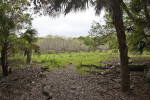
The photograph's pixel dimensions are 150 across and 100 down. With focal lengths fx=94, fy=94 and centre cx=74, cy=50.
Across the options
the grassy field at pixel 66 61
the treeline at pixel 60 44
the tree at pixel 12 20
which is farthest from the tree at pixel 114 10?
the treeline at pixel 60 44

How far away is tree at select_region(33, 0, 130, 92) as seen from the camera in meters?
3.38

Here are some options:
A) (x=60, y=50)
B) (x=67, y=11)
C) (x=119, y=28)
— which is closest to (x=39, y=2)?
(x=67, y=11)

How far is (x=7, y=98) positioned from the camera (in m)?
3.64

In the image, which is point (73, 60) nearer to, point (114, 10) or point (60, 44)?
point (114, 10)

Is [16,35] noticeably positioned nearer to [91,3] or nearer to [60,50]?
[91,3]

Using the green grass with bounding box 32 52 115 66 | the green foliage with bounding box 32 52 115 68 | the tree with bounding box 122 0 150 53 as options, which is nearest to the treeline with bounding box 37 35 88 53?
the green grass with bounding box 32 52 115 66

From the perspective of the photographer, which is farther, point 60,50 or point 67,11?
point 60,50

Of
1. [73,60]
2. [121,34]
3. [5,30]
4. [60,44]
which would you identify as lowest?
[73,60]

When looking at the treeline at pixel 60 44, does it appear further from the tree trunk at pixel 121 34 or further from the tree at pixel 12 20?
the tree trunk at pixel 121 34

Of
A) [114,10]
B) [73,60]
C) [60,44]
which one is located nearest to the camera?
[114,10]

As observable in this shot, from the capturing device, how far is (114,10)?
3.37 metres

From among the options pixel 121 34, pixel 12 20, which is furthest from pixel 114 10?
pixel 12 20

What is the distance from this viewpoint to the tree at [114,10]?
338 cm

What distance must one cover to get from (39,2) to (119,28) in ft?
11.7
